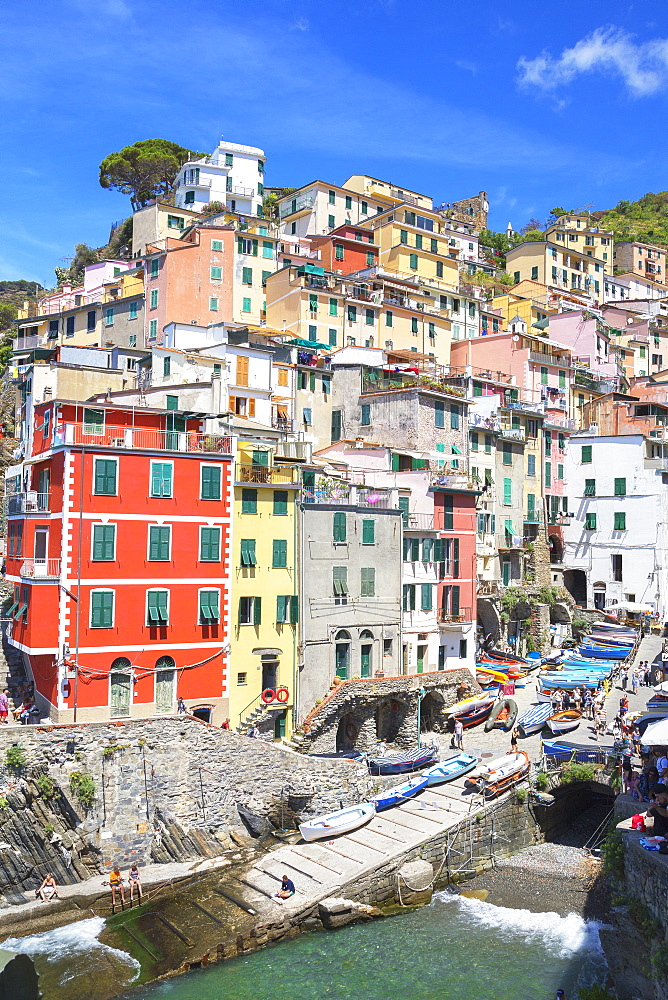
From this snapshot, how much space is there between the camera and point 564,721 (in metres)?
45.7

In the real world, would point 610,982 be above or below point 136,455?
below

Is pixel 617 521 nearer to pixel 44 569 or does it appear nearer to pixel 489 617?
pixel 489 617

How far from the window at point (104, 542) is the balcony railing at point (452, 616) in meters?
20.9

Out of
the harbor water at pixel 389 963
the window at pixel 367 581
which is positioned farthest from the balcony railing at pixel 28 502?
the harbor water at pixel 389 963

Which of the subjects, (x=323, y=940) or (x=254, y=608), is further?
(x=254, y=608)

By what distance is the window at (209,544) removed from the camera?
41.3 metres

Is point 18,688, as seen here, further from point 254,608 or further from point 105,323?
point 105,323

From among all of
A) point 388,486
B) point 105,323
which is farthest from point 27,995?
point 105,323

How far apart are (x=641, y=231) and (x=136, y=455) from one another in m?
141

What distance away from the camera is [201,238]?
73125 millimetres

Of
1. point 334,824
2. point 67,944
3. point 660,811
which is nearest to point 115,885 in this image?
point 67,944

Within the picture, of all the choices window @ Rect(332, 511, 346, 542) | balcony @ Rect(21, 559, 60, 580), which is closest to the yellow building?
window @ Rect(332, 511, 346, 542)

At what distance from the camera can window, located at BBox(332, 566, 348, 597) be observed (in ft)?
151

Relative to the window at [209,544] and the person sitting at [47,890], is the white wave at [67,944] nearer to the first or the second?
the person sitting at [47,890]
